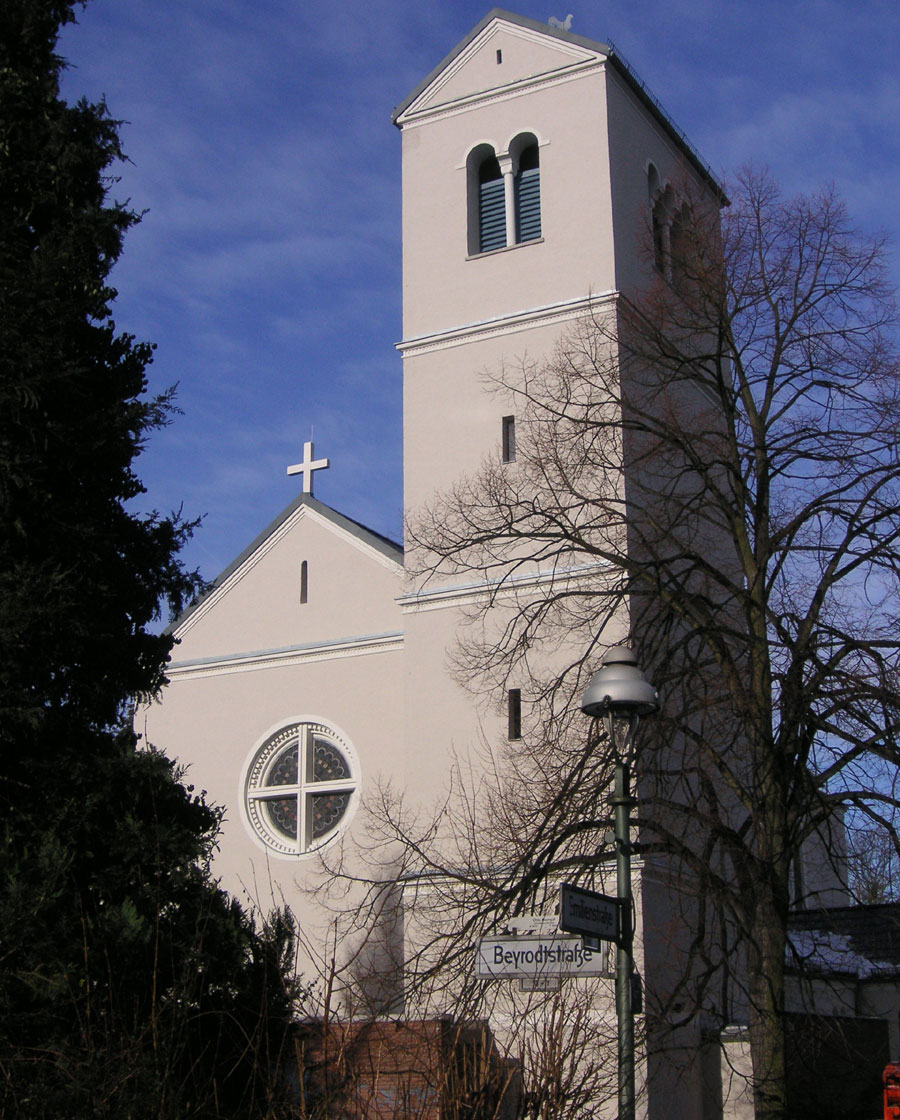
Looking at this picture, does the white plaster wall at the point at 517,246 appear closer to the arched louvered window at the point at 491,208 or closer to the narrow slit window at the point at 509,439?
the arched louvered window at the point at 491,208

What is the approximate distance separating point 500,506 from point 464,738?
17.8 ft

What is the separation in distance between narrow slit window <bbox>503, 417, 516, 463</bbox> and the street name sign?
41.6ft

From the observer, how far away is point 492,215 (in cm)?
2311

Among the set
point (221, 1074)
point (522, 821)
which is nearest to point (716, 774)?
point (522, 821)

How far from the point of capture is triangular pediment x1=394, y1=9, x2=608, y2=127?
2283 cm

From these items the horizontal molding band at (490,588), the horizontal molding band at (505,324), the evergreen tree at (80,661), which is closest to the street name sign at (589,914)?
the evergreen tree at (80,661)

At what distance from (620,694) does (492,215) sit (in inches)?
612

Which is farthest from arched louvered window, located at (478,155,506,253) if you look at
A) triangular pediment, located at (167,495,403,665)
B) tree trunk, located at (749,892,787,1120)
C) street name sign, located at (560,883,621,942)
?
street name sign, located at (560,883,621,942)

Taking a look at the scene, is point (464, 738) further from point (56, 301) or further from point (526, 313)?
point (56, 301)

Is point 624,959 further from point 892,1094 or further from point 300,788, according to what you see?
point 300,788

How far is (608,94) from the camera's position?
73.4ft

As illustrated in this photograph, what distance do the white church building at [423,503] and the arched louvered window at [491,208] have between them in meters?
0.03

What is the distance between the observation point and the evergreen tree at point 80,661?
9.07m

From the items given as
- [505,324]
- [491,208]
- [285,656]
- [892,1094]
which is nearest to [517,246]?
[491,208]
